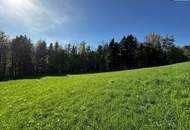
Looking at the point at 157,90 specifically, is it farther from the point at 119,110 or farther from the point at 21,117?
the point at 21,117

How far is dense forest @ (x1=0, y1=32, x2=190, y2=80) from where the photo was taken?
78.3 meters

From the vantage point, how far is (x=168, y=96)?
11.7m

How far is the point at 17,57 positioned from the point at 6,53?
416 cm

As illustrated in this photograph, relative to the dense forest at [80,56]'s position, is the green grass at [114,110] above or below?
below

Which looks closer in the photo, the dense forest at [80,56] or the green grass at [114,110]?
the green grass at [114,110]

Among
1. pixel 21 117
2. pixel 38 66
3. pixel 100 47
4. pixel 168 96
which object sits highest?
pixel 100 47

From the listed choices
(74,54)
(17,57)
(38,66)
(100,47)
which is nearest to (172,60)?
(100,47)

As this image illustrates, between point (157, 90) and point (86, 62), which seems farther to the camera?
point (86, 62)

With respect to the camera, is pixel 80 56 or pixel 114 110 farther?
pixel 80 56

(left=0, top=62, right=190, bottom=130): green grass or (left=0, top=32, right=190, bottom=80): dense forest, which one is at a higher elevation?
(left=0, top=32, right=190, bottom=80): dense forest

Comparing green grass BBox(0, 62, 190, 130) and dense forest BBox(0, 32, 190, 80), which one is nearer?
green grass BBox(0, 62, 190, 130)

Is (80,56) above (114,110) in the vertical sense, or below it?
above

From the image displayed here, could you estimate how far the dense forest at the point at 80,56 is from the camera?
78312 millimetres

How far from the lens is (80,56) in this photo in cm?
9744
